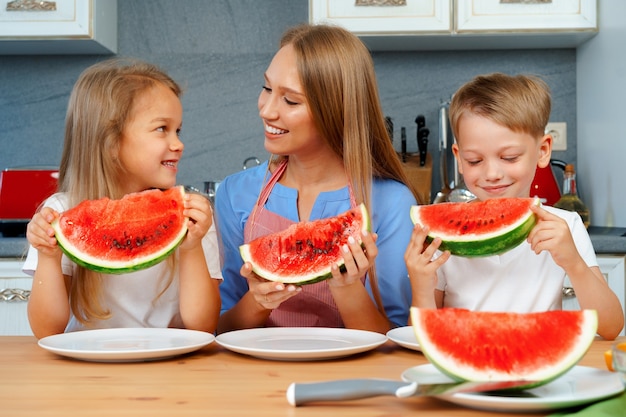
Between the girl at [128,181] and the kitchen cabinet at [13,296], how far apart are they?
1.05 m

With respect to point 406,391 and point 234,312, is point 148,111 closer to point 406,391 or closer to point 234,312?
point 234,312

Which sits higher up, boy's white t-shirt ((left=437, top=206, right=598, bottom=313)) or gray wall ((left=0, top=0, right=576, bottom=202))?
gray wall ((left=0, top=0, right=576, bottom=202))

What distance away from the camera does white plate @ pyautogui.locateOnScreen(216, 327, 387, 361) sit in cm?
121

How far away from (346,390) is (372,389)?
3 cm

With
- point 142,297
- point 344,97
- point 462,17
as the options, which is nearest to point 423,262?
point 344,97

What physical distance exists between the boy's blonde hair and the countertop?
3.51 feet

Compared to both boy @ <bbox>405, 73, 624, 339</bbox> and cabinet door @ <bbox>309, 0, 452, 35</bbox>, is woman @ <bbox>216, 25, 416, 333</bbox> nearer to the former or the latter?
boy @ <bbox>405, 73, 624, 339</bbox>

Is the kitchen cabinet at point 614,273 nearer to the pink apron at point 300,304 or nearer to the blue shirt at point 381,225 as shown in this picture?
the blue shirt at point 381,225

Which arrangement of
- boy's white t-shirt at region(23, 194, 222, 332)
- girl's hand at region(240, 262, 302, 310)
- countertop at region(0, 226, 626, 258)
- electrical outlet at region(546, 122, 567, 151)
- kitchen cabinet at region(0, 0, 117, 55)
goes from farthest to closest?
electrical outlet at region(546, 122, 567, 151) → kitchen cabinet at region(0, 0, 117, 55) → countertop at region(0, 226, 626, 258) → boy's white t-shirt at region(23, 194, 222, 332) → girl's hand at region(240, 262, 302, 310)

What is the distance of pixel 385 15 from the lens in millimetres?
3230

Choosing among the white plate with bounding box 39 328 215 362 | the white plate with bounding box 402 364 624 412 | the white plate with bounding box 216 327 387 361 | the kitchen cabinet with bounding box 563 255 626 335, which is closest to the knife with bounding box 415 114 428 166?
the kitchen cabinet with bounding box 563 255 626 335

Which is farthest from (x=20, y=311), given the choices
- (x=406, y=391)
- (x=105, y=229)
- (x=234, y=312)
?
(x=406, y=391)

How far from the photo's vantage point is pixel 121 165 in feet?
6.58

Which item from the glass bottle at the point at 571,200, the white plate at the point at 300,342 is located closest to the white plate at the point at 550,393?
the white plate at the point at 300,342
